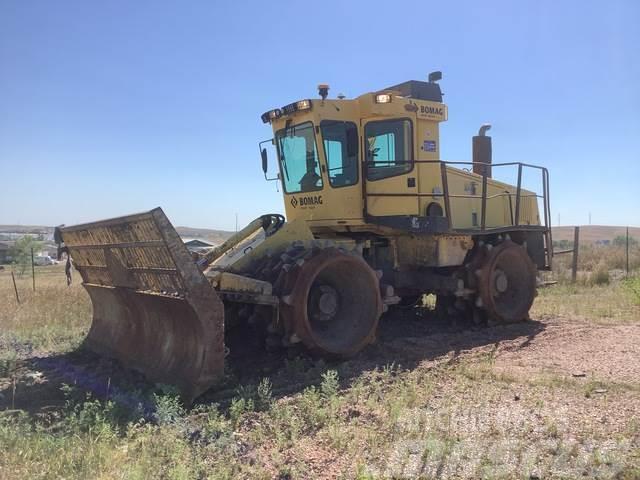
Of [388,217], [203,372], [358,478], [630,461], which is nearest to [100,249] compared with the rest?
[203,372]

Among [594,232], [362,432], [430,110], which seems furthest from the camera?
[594,232]

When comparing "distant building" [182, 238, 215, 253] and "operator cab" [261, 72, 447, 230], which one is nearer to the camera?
"operator cab" [261, 72, 447, 230]

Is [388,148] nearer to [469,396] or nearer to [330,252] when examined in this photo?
[330,252]

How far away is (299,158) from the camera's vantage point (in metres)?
8.46

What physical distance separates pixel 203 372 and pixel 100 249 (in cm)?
228

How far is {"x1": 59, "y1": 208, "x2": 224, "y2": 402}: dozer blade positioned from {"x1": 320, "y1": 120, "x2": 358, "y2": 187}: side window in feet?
10.2

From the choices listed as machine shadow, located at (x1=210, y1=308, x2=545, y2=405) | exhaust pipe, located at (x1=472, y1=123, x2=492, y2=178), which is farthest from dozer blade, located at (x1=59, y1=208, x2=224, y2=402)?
exhaust pipe, located at (x1=472, y1=123, x2=492, y2=178)

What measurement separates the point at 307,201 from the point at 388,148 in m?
1.41

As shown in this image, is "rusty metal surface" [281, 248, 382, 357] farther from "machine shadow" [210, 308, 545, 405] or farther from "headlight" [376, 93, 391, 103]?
"headlight" [376, 93, 391, 103]

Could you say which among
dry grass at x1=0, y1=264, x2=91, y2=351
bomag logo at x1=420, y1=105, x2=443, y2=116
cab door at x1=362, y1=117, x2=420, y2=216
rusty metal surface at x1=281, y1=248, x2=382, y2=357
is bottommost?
dry grass at x1=0, y1=264, x2=91, y2=351

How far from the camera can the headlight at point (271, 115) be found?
8.27 m

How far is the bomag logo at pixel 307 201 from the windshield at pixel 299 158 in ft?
0.38

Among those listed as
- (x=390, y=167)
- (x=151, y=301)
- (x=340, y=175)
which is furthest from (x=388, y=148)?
(x=151, y=301)

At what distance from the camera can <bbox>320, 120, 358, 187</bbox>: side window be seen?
793 cm
